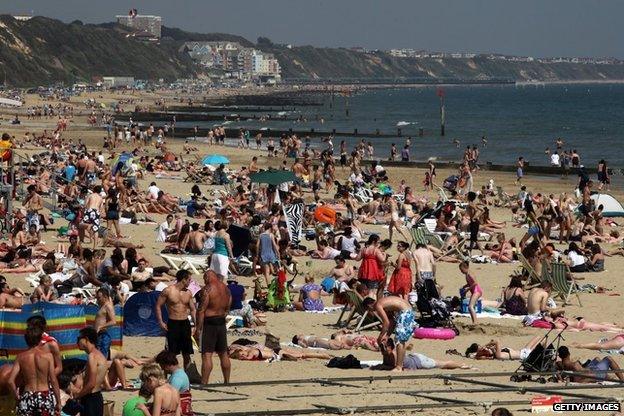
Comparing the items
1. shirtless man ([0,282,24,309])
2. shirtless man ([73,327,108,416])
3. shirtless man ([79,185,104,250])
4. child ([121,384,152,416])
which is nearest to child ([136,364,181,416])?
child ([121,384,152,416])

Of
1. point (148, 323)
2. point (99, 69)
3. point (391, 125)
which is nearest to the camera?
point (148, 323)

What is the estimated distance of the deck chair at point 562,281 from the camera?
15.6 meters

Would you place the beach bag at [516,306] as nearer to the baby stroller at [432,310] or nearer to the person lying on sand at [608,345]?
the baby stroller at [432,310]

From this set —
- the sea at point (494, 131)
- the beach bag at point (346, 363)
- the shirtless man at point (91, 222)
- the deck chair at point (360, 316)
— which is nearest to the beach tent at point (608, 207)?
the shirtless man at point (91, 222)

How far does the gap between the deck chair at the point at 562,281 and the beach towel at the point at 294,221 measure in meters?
5.43

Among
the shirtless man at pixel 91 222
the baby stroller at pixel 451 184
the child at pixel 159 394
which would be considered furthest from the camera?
the baby stroller at pixel 451 184

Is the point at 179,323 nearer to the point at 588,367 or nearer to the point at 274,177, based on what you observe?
the point at 588,367

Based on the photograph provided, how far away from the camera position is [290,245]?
19375 mm

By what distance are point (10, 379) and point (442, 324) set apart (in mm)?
6593

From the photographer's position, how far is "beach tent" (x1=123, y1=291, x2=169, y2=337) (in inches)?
504

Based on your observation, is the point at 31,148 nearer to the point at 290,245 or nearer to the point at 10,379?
the point at 290,245

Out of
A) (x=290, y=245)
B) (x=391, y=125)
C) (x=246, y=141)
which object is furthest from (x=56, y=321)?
(x=391, y=125)

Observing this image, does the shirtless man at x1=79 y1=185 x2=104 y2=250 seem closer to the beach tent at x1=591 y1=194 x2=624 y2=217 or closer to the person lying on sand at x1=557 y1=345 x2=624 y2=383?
the person lying on sand at x1=557 y1=345 x2=624 y2=383

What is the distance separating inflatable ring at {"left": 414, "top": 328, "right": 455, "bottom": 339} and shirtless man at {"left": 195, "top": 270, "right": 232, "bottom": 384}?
3.45 metres
